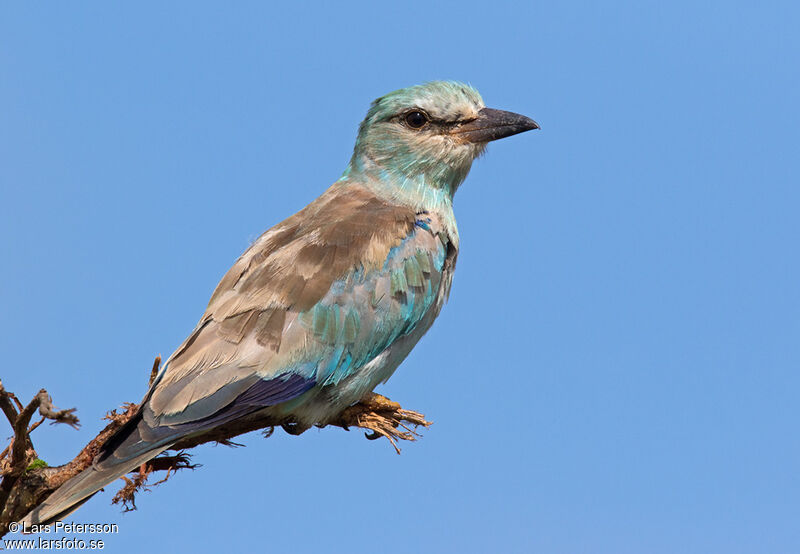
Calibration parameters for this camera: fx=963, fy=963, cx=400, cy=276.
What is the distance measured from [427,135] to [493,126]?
0.52 metres

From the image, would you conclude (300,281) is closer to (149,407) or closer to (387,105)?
(149,407)

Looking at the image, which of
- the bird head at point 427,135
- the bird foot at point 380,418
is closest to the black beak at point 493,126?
the bird head at point 427,135

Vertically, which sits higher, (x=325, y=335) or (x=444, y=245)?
(x=444, y=245)

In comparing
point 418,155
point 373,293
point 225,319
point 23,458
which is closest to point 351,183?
point 418,155

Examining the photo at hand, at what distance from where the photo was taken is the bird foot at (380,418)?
640 cm

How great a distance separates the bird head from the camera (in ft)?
23.4

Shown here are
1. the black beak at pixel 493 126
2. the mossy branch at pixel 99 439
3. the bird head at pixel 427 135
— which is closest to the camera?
the mossy branch at pixel 99 439

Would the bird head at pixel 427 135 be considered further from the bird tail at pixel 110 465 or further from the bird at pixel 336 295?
the bird tail at pixel 110 465

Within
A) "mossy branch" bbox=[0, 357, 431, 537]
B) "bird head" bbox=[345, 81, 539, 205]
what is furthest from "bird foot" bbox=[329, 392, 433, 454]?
"bird head" bbox=[345, 81, 539, 205]

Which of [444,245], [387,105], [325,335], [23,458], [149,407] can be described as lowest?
[23,458]

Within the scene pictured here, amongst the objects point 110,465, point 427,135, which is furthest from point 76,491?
point 427,135

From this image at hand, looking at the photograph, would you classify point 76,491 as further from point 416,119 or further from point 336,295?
point 416,119

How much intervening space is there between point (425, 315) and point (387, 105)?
1.65 m

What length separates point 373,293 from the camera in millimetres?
6402
